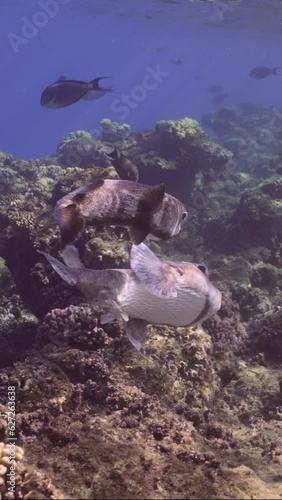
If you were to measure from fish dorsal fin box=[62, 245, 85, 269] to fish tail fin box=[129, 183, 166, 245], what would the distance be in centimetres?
40

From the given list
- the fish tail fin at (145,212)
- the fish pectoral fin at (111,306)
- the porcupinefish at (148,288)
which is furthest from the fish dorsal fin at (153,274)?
the fish pectoral fin at (111,306)

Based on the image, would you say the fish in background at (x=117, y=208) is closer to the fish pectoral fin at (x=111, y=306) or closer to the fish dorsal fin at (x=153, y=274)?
the fish dorsal fin at (x=153, y=274)

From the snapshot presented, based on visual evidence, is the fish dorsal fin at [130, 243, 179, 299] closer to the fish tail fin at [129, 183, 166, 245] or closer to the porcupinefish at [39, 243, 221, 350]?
the porcupinefish at [39, 243, 221, 350]

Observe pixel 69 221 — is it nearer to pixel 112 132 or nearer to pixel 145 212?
pixel 145 212

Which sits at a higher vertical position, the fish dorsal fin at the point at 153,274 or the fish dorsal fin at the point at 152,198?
the fish dorsal fin at the point at 152,198

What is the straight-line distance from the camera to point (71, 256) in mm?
2713

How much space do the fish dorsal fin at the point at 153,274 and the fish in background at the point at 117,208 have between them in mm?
107

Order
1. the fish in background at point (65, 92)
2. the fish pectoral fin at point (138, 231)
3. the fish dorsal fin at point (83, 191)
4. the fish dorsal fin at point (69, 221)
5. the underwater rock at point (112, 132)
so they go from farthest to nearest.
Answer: the underwater rock at point (112, 132) → the fish in background at point (65, 92) → the fish pectoral fin at point (138, 231) → the fish dorsal fin at point (83, 191) → the fish dorsal fin at point (69, 221)

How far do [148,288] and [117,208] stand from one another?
1.92 ft

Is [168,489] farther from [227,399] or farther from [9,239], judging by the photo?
[9,239]

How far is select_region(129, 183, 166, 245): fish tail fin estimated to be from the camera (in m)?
2.66

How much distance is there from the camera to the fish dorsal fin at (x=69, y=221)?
8.21 ft

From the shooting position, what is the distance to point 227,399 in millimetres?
4746

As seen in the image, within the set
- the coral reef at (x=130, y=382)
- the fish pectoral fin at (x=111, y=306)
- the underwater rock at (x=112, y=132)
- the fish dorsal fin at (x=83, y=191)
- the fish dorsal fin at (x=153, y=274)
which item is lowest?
the underwater rock at (x=112, y=132)
